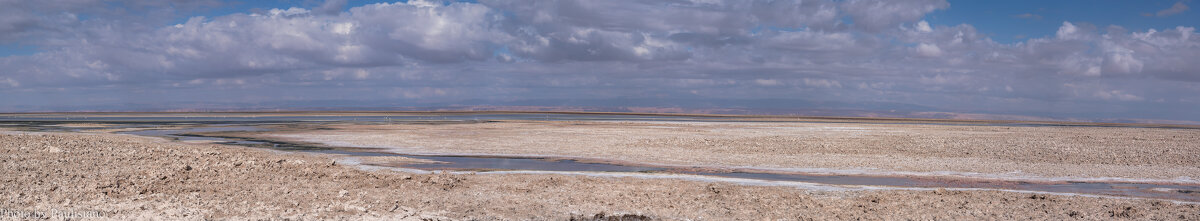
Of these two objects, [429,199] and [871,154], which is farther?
[871,154]

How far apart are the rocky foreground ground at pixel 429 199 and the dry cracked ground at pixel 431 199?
0.02m

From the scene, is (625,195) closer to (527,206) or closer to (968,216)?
(527,206)

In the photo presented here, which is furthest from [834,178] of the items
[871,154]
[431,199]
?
[431,199]

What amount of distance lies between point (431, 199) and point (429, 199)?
4 cm

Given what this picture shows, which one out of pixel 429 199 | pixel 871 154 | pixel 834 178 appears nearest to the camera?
pixel 429 199

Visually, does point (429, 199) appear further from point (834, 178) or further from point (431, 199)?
point (834, 178)

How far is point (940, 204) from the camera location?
1460 cm

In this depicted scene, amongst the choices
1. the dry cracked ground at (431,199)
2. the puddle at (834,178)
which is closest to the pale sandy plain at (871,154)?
the puddle at (834,178)

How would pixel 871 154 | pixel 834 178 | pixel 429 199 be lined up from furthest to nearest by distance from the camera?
pixel 871 154 → pixel 834 178 → pixel 429 199

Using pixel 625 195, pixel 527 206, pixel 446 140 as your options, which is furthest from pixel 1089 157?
pixel 446 140

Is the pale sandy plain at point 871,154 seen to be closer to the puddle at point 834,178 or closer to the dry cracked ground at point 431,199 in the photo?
the puddle at point 834,178

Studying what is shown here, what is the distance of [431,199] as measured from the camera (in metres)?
14.8

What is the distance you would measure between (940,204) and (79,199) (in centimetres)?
1552

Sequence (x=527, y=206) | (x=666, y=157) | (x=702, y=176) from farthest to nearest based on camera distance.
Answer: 1. (x=666, y=157)
2. (x=702, y=176)
3. (x=527, y=206)
